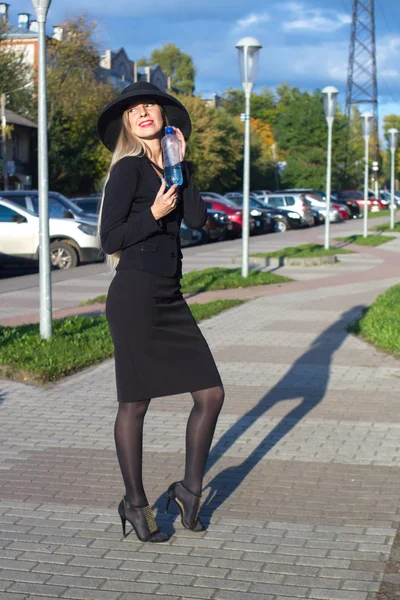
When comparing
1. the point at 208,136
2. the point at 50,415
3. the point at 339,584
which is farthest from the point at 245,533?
the point at 208,136

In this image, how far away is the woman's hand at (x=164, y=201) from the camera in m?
4.15

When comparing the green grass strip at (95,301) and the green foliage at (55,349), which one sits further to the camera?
the green grass strip at (95,301)

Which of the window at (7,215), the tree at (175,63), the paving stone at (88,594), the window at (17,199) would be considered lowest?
the paving stone at (88,594)

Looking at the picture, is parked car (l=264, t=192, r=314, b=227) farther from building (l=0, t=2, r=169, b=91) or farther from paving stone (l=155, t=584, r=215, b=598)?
paving stone (l=155, t=584, r=215, b=598)

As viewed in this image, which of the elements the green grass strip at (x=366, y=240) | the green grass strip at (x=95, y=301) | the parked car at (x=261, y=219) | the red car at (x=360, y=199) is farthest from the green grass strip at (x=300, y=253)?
the red car at (x=360, y=199)

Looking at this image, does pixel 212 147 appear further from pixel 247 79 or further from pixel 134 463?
pixel 134 463

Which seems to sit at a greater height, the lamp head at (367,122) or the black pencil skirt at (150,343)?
the lamp head at (367,122)

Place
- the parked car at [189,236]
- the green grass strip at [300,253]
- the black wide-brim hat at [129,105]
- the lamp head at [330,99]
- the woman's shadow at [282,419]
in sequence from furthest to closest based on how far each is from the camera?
the parked car at [189,236], the lamp head at [330,99], the green grass strip at [300,253], the woman's shadow at [282,419], the black wide-brim hat at [129,105]

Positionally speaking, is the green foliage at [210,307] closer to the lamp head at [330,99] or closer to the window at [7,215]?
the window at [7,215]

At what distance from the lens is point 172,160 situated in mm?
4160

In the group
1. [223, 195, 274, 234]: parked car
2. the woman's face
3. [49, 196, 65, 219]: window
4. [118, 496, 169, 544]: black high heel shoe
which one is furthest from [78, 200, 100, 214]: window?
[118, 496, 169, 544]: black high heel shoe

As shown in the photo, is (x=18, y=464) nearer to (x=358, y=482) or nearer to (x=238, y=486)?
(x=238, y=486)

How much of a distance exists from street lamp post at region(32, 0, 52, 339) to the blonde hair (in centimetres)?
488

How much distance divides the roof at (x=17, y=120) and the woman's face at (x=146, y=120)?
49.3 m
